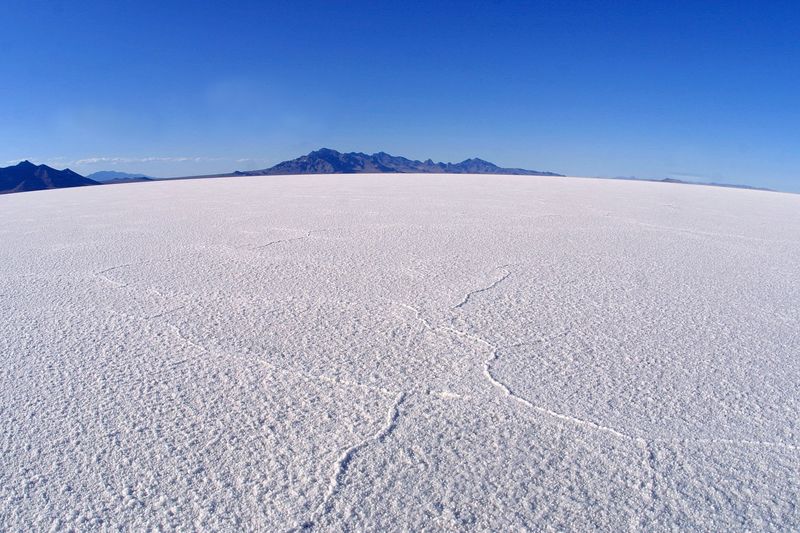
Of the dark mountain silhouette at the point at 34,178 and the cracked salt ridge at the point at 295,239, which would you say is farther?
the dark mountain silhouette at the point at 34,178

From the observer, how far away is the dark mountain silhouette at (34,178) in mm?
68312

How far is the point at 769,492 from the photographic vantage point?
47.4 inches

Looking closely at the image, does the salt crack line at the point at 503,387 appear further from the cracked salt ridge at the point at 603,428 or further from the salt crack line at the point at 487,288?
the salt crack line at the point at 487,288

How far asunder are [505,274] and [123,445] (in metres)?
2.32

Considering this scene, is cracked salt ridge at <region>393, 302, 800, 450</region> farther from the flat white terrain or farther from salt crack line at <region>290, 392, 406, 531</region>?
salt crack line at <region>290, 392, 406, 531</region>

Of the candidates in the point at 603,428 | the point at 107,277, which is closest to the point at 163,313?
the point at 107,277

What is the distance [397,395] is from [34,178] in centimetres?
8600

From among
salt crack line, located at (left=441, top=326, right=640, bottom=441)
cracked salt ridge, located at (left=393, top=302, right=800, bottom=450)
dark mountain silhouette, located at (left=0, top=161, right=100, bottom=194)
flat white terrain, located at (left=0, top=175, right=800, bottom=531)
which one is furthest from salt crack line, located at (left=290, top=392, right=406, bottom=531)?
dark mountain silhouette, located at (left=0, top=161, right=100, bottom=194)

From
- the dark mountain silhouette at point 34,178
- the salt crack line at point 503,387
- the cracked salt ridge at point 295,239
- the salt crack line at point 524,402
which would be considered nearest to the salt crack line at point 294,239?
the cracked salt ridge at point 295,239

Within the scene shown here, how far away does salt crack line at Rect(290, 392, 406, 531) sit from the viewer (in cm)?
110

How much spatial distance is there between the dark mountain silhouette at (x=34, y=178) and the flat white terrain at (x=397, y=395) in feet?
256

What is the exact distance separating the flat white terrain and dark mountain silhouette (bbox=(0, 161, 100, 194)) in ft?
256

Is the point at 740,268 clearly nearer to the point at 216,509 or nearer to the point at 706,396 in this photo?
the point at 706,396

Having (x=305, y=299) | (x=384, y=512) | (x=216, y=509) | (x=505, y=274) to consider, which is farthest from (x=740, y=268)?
(x=216, y=509)
